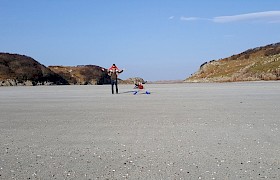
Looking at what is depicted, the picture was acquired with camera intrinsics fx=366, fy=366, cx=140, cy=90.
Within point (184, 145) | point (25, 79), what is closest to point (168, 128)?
point (184, 145)

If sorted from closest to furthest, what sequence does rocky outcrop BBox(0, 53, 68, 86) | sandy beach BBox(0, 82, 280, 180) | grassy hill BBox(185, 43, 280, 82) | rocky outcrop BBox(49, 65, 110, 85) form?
sandy beach BBox(0, 82, 280, 180) < grassy hill BBox(185, 43, 280, 82) < rocky outcrop BBox(0, 53, 68, 86) < rocky outcrop BBox(49, 65, 110, 85)

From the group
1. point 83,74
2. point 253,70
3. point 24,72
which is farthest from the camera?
point 83,74

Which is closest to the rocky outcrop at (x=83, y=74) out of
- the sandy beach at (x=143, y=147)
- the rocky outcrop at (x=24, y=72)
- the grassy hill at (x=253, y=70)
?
the rocky outcrop at (x=24, y=72)

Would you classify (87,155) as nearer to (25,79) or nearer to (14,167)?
(14,167)

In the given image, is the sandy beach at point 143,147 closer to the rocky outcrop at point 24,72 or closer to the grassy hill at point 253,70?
the grassy hill at point 253,70

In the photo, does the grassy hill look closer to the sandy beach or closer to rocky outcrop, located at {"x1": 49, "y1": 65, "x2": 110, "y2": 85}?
rocky outcrop, located at {"x1": 49, "y1": 65, "x2": 110, "y2": 85}

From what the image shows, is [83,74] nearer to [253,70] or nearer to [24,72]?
[24,72]

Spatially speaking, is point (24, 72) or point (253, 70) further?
point (24, 72)

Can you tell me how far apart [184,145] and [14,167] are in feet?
9.78

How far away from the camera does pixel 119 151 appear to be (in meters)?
6.39

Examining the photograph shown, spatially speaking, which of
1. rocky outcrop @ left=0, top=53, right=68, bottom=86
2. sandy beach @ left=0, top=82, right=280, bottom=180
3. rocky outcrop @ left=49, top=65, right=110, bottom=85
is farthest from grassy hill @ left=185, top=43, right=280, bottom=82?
sandy beach @ left=0, top=82, right=280, bottom=180

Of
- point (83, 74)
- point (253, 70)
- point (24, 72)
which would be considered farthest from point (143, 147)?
point (83, 74)

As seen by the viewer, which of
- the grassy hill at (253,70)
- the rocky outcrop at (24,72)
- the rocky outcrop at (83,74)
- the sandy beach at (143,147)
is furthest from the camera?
the rocky outcrop at (83,74)

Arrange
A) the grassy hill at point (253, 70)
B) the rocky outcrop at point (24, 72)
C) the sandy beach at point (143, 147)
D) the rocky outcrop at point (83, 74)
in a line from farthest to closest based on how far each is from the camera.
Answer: the rocky outcrop at point (83, 74) → the rocky outcrop at point (24, 72) → the grassy hill at point (253, 70) → the sandy beach at point (143, 147)
